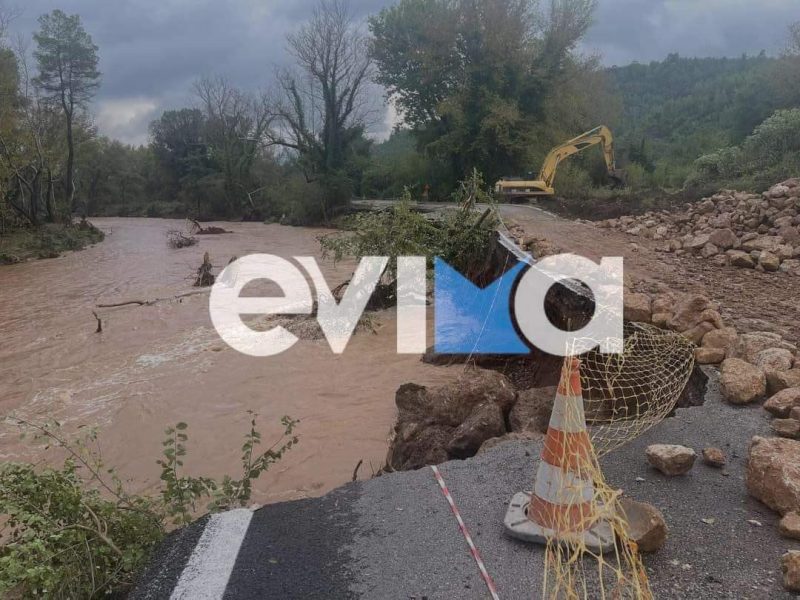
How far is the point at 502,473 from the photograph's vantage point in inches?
117

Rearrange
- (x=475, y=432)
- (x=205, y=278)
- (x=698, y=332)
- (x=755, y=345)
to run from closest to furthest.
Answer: (x=475, y=432)
(x=755, y=345)
(x=698, y=332)
(x=205, y=278)

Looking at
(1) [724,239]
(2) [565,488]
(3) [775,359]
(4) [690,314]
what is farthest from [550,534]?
(1) [724,239]

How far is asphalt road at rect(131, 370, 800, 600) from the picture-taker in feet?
6.98

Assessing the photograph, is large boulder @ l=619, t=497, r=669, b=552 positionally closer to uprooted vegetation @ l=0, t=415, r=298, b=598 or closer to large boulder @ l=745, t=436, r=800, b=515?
large boulder @ l=745, t=436, r=800, b=515

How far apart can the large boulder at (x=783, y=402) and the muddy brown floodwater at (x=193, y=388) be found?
274 cm

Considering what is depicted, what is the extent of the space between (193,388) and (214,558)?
3916 mm

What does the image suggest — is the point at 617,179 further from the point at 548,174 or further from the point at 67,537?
the point at 67,537

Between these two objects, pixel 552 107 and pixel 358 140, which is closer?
pixel 552 107

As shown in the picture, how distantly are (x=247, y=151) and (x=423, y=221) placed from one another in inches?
1307

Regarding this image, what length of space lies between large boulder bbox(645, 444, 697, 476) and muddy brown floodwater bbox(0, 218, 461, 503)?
2.12 metres

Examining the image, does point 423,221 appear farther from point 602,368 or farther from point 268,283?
point 268,283

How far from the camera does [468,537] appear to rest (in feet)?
7.96

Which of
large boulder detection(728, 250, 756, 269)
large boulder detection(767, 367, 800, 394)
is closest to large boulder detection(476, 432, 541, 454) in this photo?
large boulder detection(767, 367, 800, 394)

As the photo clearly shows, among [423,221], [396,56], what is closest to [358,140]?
[396,56]
